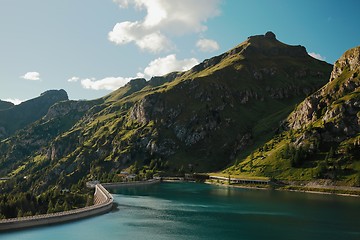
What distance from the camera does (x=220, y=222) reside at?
134500 mm

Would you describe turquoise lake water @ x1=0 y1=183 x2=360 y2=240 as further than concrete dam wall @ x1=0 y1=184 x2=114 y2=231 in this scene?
No

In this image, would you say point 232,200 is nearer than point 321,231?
No

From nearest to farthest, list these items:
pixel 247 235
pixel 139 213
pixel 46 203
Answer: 1. pixel 247 235
2. pixel 139 213
3. pixel 46 203

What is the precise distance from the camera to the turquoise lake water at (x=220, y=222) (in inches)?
4400

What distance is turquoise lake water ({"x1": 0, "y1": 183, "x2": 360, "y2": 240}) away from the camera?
367ft

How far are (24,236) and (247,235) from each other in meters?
65.7

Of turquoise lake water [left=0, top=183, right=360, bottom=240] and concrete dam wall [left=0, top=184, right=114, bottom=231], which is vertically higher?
concrete dam wall [left=0, top=184, right=114, bottom=231]

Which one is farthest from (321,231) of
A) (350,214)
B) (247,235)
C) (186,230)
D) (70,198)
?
(70,198)

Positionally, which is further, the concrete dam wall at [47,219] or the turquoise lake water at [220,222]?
the concrete dam wall at [47,219]

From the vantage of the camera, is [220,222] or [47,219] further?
[220,222]

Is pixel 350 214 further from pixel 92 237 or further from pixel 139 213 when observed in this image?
pixel 92 237

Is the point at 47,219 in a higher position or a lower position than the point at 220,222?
higher

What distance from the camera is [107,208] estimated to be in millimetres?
157375

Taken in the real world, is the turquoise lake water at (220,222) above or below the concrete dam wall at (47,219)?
below
